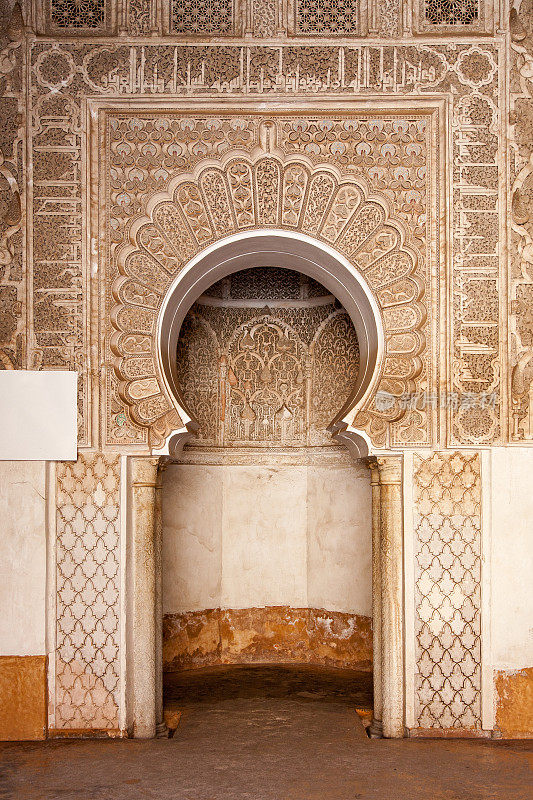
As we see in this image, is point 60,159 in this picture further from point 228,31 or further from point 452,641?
point 452,641

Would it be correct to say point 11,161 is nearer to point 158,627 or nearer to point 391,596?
point 158,627

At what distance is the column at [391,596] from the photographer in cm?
510

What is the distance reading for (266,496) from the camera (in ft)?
24.3

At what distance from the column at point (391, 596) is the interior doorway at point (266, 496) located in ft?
5.79

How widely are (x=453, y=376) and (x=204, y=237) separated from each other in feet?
5.83

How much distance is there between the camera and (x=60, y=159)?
523 cm

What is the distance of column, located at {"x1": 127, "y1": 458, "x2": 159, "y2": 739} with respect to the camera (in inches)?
201

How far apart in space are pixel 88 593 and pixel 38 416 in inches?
44.3

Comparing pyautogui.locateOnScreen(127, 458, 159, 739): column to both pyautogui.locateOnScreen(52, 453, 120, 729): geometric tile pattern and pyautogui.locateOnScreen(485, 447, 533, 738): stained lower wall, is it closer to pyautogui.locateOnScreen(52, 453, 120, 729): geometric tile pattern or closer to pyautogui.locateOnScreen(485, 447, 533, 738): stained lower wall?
pyautogui.locateOnScreen(52, 453, 120, 729): geometric tile pattern

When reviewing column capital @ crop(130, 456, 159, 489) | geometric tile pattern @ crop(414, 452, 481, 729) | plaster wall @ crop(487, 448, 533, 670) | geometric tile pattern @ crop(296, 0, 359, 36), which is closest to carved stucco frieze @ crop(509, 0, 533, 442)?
plaster wall @ crop(487, 448, 533, 670)

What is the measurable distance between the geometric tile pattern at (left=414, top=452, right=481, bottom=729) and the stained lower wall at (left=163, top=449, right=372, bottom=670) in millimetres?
1819

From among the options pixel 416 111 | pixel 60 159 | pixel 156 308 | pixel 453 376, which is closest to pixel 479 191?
pixel 416 111

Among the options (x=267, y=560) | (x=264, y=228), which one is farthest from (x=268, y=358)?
(x=264, y=228)

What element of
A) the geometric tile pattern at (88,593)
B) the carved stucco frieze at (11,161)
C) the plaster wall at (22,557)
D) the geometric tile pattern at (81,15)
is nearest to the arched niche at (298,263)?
the geometric tile pattern at (88,593)
